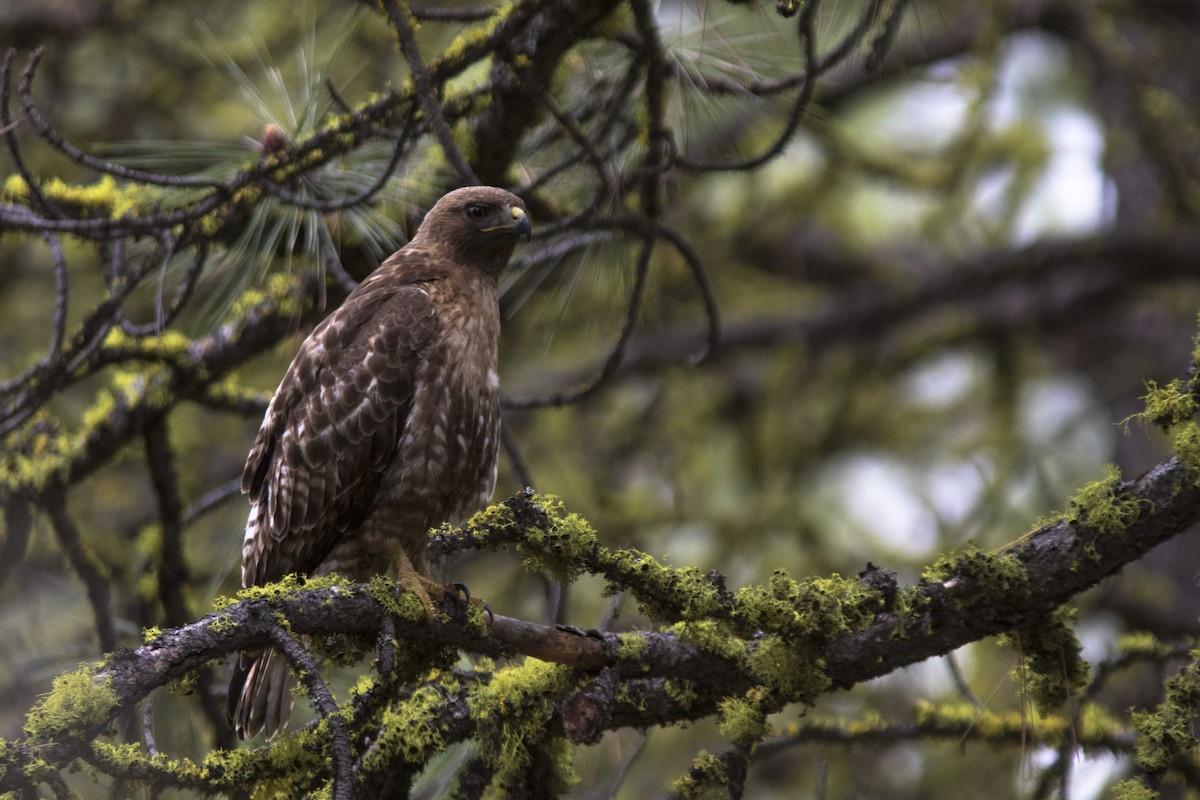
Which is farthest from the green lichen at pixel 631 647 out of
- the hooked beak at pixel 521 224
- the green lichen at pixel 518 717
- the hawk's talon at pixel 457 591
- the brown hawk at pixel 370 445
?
the hooked beak at pixel 521 224

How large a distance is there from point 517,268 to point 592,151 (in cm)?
108

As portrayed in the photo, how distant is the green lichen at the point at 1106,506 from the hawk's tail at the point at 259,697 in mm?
2674

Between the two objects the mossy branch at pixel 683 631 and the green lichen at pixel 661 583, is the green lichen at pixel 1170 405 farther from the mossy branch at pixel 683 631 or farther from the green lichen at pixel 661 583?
the green lichen at pixel 661 583

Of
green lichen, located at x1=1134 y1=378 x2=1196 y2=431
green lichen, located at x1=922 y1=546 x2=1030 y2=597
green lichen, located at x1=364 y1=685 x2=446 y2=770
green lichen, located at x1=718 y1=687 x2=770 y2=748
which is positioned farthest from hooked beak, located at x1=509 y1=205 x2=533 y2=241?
green lichen, located at x1=1134 y1=378 x2=1196 y2=431

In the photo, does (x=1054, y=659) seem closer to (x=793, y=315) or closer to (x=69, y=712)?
(x=69, y=712)

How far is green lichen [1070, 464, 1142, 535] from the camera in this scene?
10.2ft

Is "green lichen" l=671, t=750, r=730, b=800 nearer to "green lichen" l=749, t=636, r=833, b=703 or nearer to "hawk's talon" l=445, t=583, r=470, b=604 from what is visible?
"green lichen" l=749, t=636, r=833, b=703

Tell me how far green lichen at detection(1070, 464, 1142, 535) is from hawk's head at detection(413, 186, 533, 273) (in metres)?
2.37

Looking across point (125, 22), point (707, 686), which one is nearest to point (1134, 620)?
point (707, 686)

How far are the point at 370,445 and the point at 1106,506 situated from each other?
2412mm

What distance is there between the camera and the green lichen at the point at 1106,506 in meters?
3.10

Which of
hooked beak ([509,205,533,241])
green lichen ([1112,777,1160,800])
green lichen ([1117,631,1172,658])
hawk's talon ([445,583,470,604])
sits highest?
hooked beak ([509,205,533,241])

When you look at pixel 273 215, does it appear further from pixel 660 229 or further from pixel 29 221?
pixel 660 229

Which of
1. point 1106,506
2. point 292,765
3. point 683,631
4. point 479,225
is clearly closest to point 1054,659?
point 1106,506
